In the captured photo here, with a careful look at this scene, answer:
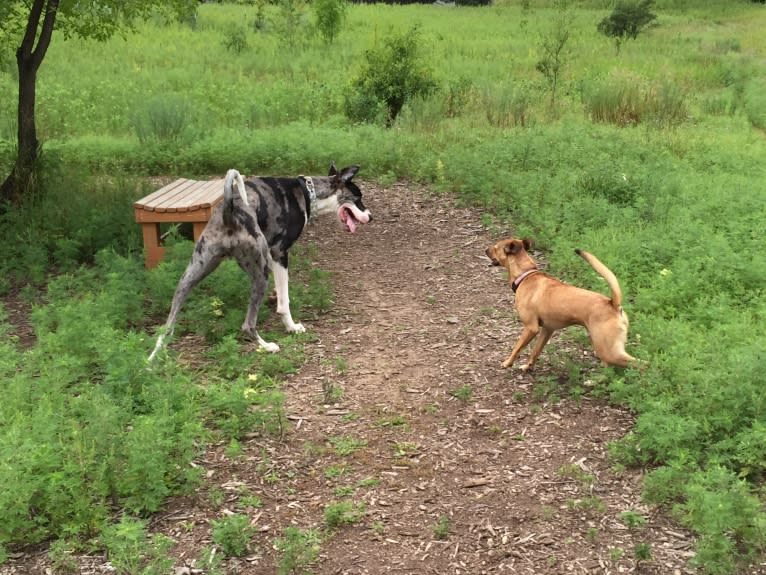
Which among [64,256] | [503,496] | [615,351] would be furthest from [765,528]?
[64,256]

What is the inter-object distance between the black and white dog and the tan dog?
1758 mm

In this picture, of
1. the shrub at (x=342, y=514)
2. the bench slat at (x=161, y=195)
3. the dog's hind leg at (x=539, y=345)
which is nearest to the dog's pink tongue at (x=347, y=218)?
the bench slat at (x=161, y=195)

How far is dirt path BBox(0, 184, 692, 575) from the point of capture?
3748 mm

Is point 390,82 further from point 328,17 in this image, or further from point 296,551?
point 296,551

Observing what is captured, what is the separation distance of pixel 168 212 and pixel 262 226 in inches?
56.7

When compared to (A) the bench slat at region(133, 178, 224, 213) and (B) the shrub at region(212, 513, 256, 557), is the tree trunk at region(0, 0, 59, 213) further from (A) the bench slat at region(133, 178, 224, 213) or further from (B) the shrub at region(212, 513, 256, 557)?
(B) the shrub at region(212, 513, 256, 557)

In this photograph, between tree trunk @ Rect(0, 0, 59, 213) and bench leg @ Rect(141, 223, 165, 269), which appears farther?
tree trunk @ Rect(0, 0, 59, 213)

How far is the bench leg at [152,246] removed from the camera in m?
7.43

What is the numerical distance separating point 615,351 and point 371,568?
2.34 metres

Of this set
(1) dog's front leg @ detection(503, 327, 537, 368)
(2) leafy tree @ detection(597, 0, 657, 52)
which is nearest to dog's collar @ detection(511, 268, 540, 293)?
(1) dog's front leg @ detection(503, 327, 537, 368)

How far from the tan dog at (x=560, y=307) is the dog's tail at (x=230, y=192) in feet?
6.71

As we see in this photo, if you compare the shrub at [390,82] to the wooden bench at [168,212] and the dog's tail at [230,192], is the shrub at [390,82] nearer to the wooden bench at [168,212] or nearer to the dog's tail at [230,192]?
the wooden bench at [168,212]

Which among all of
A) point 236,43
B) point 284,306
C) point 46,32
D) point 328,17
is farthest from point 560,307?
point 328,17

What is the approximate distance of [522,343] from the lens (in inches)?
219
